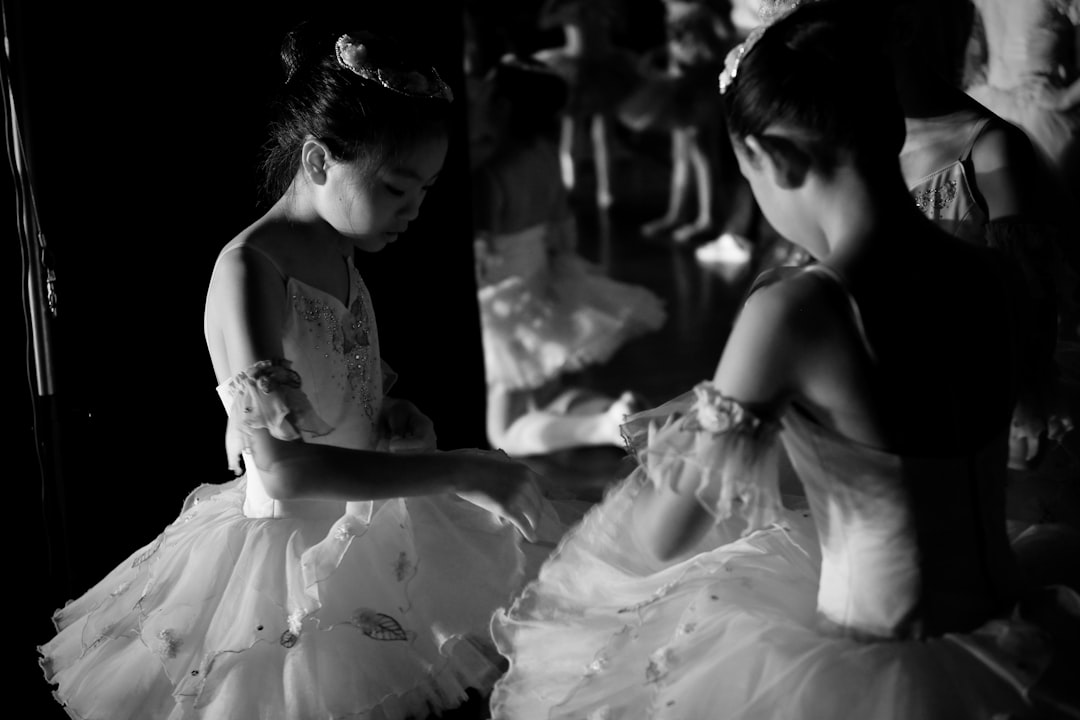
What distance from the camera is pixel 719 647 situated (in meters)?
1.36

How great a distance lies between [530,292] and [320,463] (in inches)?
108

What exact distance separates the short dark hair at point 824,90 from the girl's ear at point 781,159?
0.03 feet

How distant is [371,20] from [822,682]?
1.79 meters

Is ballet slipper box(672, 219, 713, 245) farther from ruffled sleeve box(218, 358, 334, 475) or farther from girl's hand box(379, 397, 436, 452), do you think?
ruffled sleeve box(218, 358, 334, 475)

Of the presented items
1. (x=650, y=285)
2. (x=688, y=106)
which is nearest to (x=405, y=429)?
(x=650, y=285)

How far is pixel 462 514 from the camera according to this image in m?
1.88

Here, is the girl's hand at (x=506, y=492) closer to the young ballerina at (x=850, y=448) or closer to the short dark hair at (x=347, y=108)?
the young ballerina at (x=850, y=448)

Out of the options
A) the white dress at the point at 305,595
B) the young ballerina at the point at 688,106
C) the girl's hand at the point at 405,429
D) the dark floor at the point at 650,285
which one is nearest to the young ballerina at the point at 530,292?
the dark floor at the point at 650,285

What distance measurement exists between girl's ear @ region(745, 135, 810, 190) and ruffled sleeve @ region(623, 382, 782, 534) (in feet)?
0.76

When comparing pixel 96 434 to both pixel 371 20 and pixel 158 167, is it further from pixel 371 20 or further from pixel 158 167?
pixel 371 20

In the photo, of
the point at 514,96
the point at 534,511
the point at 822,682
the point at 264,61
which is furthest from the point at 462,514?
the point at 514,96

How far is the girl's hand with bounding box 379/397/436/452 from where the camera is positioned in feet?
6.29

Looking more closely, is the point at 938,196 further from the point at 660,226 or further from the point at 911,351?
the point at 660,226

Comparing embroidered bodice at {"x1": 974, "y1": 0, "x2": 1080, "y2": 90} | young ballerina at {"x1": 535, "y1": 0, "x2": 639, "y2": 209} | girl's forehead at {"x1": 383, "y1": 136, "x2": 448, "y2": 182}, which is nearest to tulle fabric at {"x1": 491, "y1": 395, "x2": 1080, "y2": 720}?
girl's forehead at {"x1": 383, "y1": 136, "x2": 448, "y2": 182}
